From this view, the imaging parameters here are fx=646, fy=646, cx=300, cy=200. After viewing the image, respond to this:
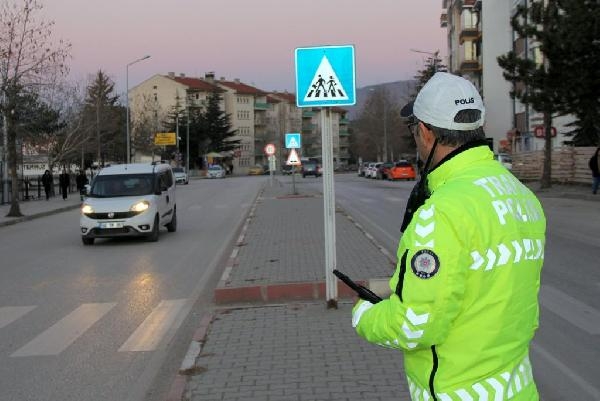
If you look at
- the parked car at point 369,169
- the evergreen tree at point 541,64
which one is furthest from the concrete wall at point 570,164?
the parked car at point 369,169

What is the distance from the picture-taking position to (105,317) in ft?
A: 26.1

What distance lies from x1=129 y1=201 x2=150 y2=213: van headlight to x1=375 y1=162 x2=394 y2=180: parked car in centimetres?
4615

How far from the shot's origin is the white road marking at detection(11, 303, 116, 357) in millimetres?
6523

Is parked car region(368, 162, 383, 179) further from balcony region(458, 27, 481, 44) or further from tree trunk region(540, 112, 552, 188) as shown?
tree trunk region(540, 112, 552, 188)

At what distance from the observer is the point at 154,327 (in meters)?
7.37

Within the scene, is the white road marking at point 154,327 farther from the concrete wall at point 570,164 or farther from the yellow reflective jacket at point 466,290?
the concrete wall at point 570,164

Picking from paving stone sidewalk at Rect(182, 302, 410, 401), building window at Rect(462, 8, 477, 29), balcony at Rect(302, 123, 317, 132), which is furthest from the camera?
balcony at Rect(302, 123, 317, 132)

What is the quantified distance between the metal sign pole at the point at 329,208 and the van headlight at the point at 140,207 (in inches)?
352

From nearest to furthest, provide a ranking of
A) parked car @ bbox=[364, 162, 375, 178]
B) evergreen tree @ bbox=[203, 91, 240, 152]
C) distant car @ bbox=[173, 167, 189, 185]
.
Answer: distant car @ bbox=[173, 167, 189, 185]
parked car @ bbox=[364, 162, 375, 178]
evergreen tree @ bbox=[203, 91, 240, 152]

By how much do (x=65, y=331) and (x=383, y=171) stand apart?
56.1 metres

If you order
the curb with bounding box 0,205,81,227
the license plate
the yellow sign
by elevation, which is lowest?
the curb with bounding box 0,205,81,227

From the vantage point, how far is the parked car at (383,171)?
200ft

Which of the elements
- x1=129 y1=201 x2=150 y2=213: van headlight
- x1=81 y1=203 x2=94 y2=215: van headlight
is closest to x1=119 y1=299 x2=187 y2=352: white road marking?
x1=129 y1=201 x2=150 y2=213: van headlight

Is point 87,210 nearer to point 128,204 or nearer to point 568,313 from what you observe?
point 128,204
